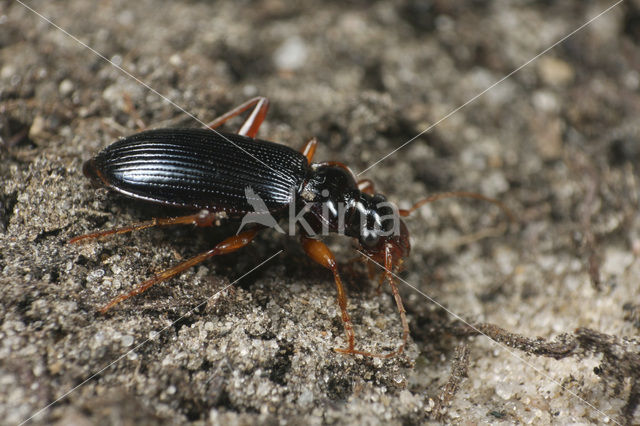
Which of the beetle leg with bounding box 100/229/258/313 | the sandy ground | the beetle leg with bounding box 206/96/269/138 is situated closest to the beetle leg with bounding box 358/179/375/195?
the sandy ground

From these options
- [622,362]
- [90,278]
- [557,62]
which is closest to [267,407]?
[90,278]

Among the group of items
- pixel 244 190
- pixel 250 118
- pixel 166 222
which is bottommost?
pixel 166 222

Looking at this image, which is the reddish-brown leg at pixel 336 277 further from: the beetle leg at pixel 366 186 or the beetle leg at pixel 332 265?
the beetle leg at pixel 366 186

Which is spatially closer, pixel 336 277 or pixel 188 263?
pixel 188 263

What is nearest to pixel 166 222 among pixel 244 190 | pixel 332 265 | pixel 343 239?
pixel 244 190

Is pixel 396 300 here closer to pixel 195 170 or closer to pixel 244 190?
pixel 244 190

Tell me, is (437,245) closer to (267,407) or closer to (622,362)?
(622,362)

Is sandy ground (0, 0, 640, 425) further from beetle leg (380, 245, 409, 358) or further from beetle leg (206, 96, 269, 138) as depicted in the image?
beetle leg (206, 96, 269, 138)
